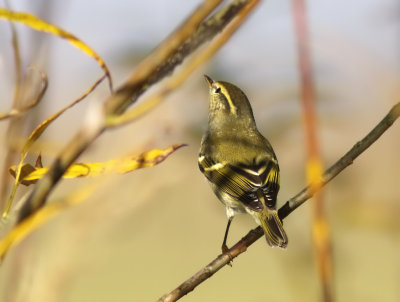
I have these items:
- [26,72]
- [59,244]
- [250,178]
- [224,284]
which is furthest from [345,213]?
[224,284]

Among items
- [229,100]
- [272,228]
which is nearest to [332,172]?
[272,228]

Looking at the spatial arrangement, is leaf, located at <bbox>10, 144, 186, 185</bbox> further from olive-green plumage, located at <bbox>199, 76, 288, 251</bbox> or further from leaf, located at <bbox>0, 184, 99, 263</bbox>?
olive-green plumage, located at <bbox>199, 76, 288, 251</bbox>

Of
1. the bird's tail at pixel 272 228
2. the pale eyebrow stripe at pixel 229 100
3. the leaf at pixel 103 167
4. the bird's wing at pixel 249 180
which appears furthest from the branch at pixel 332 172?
the pale eyebrow stripe at pixel 229 100

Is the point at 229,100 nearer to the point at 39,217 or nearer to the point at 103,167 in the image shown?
the point at 103,167

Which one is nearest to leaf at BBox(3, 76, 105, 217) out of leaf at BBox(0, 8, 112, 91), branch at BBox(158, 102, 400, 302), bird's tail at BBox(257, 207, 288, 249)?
leaf at BBox(0, 8, 112, 91)

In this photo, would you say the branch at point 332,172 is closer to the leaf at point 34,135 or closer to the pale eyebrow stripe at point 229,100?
the leaf at point 34,135

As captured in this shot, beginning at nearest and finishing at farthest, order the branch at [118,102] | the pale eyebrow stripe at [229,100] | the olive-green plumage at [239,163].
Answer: the branch at [118,102]
the olive-green plumage at [239,163]
the pale eyebrow stripe at [229,100]

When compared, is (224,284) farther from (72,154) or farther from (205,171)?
(72,154)
